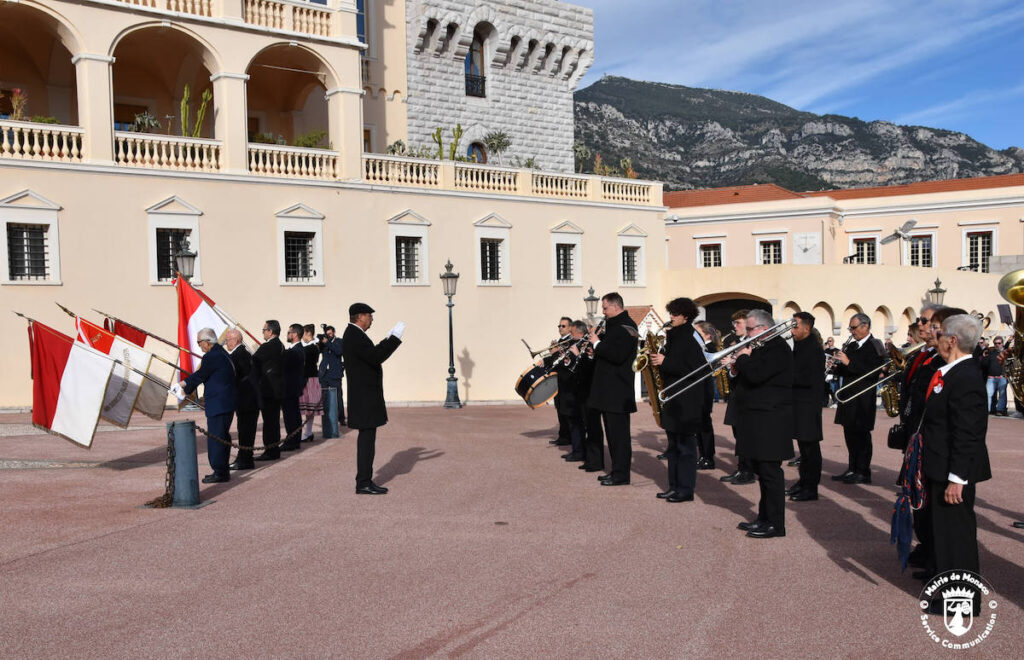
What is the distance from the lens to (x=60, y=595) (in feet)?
19.7

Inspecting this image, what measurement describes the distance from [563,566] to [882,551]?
2.59 m

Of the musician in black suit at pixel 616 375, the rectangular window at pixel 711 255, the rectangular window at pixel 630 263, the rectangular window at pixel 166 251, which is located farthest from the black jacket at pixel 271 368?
the rectangular window at pixel 711 255

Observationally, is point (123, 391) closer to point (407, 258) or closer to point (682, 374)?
point (682, 374)

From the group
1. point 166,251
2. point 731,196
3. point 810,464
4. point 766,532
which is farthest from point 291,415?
point 731,196

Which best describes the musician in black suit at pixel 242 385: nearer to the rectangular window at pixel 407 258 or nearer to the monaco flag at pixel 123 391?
the monaco flag at pixel 123 391

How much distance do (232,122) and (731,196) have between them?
28440mm

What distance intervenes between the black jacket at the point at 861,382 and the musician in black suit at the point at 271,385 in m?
7.11

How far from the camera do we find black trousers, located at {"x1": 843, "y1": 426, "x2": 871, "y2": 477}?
393 inches

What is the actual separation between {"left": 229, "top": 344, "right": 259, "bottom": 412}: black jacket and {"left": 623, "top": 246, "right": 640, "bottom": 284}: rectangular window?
20739 millimetres

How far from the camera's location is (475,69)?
3100 cm

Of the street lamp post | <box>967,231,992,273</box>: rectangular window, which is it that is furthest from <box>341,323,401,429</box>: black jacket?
<box>967,231,992,273</box>: rectangular window

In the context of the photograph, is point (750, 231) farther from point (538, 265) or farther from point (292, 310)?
point (292, 310)

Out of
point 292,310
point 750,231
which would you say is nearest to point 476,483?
point 292,310

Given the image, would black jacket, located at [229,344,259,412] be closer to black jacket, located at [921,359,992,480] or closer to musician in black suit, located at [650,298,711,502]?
musician in black suit, located at [650,298,711,502]
